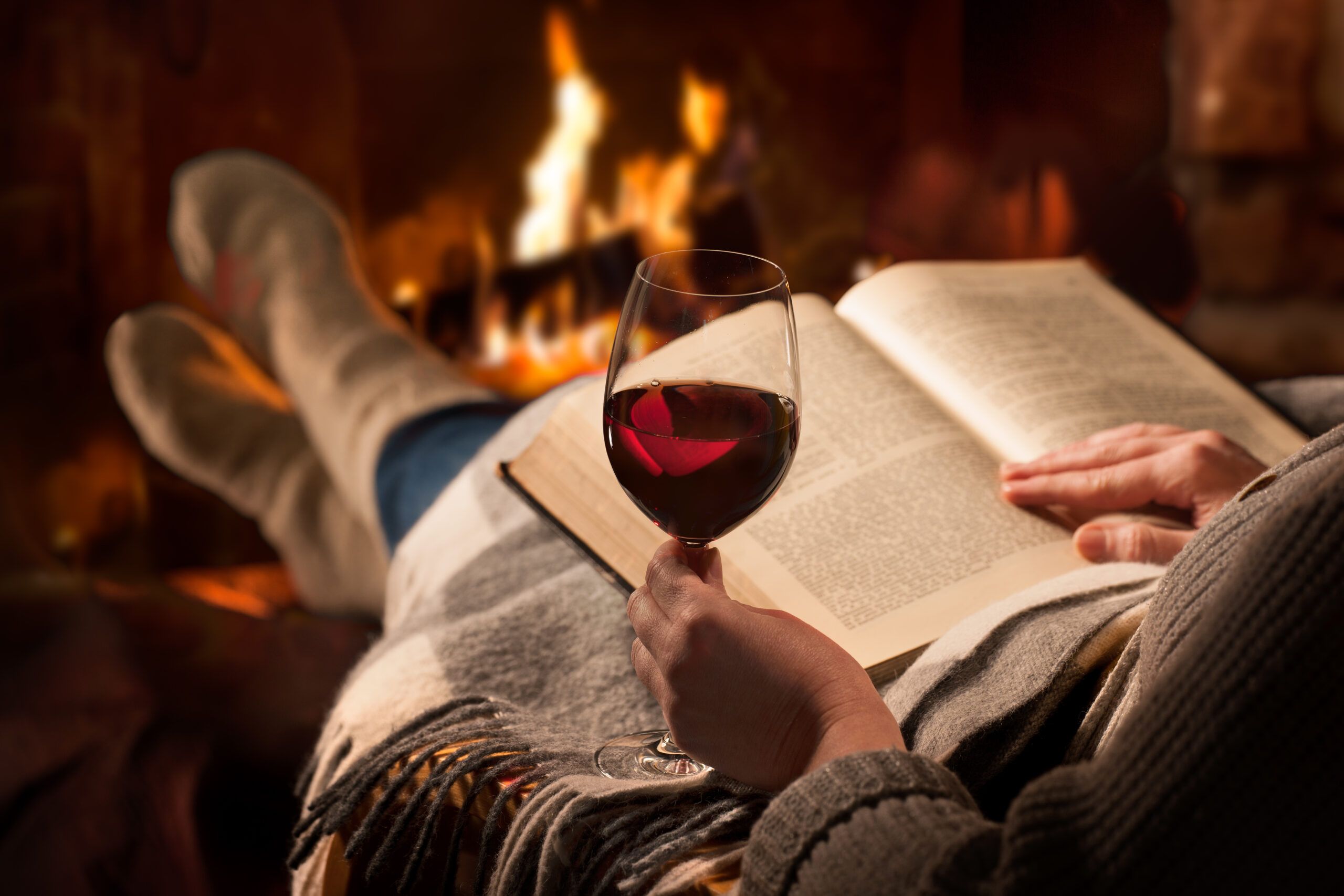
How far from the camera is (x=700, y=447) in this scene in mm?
449

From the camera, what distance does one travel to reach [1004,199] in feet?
5.69

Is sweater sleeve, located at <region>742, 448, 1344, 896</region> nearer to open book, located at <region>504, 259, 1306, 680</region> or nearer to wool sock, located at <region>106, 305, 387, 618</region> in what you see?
open book, located at <region>504, 259, 1306, 680</region>

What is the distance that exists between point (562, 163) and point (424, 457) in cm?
71

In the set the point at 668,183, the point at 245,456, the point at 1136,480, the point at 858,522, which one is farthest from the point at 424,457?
the point at 668,183

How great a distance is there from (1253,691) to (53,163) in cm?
146

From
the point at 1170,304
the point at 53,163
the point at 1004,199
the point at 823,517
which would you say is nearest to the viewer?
the point at 823,517

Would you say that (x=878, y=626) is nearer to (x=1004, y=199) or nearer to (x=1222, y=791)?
(x=1222, y=791)

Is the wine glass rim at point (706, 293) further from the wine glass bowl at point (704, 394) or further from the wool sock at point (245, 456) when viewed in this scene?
the wool sock at point (245, 456)

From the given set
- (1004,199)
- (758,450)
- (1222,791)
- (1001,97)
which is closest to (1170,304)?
(1004,199)

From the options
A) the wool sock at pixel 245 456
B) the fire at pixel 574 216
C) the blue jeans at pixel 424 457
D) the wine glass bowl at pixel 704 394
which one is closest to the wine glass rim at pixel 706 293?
the wine glass bowl at pixel 704 394

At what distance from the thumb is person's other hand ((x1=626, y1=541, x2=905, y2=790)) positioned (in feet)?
0.83

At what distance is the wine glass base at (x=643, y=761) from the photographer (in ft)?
1.61

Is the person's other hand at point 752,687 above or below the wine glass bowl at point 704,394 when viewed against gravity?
below

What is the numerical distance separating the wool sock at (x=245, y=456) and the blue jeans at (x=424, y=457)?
0.94ft
